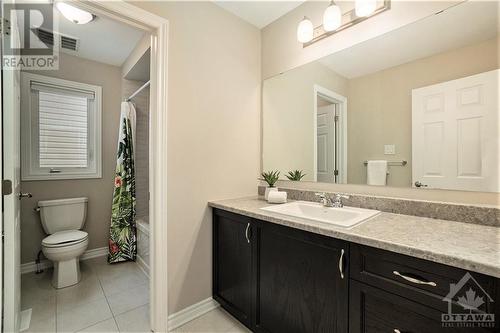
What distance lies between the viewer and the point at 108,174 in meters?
2.85

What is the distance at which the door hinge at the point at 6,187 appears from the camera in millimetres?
1189

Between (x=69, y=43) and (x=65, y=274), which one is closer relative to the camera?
(x=65, y=274)

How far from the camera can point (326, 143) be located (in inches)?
71.0

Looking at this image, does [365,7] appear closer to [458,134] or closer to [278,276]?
[458,134]

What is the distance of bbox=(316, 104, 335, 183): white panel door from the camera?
177cm

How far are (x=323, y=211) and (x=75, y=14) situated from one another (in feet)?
7.96

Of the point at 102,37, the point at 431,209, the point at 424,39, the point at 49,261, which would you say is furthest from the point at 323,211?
the point at 49,261

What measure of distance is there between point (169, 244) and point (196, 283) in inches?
15.7

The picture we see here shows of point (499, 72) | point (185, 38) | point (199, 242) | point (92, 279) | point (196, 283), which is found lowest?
point (92, 279)

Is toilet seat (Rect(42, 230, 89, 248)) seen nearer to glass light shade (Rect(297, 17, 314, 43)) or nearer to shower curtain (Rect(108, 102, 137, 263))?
shower curtain (Rect(108, 102, 137, 263))

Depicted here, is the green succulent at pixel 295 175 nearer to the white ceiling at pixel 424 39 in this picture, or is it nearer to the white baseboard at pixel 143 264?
the white ceiling at pixel 424 39

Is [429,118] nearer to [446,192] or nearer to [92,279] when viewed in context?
[446,192]

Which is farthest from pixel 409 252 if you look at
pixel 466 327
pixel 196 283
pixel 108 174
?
pixel 108 174

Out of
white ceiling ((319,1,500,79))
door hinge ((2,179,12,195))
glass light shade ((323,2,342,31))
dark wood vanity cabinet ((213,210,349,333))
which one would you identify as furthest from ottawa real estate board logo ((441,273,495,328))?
door hinge ((2,179,12,195))
